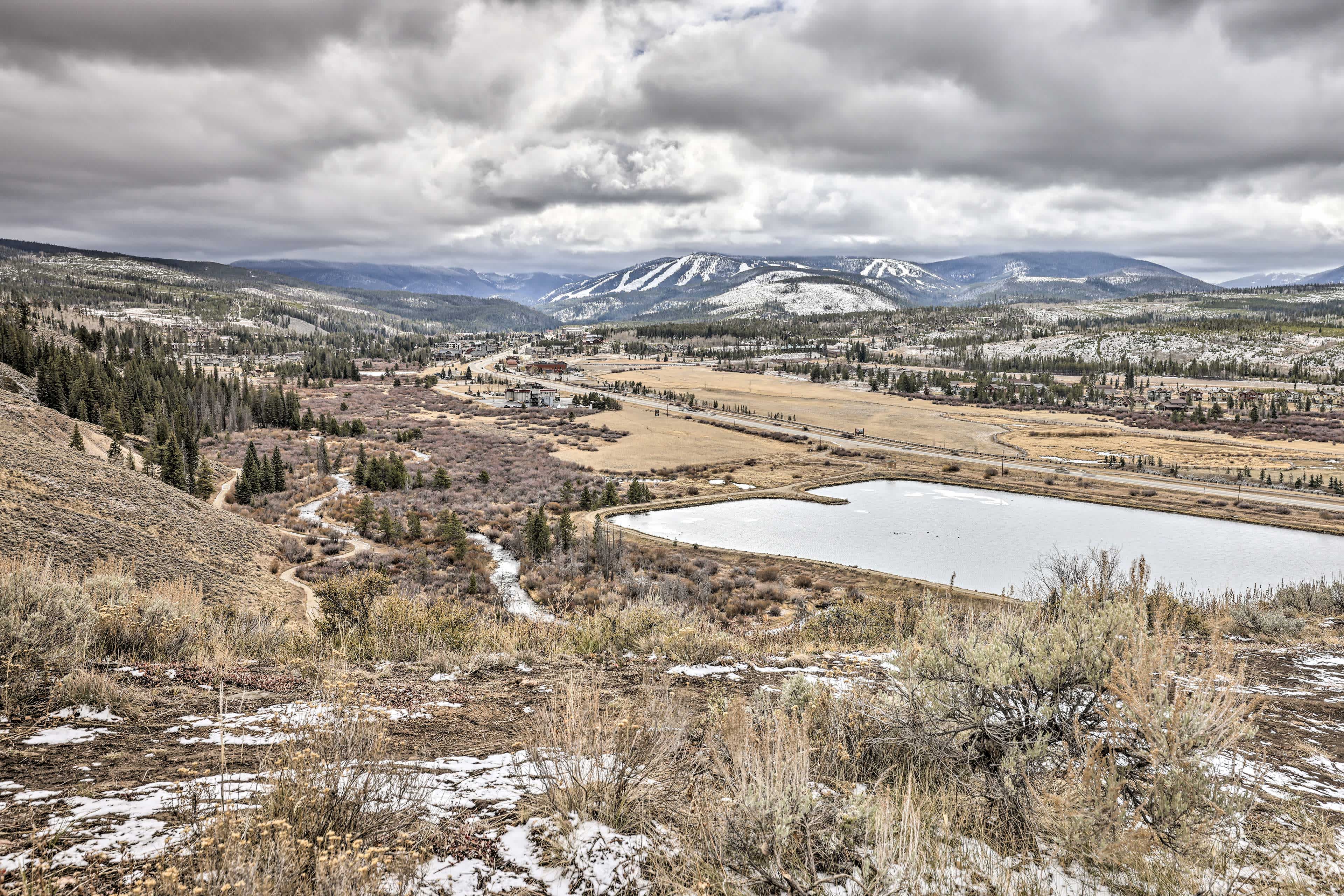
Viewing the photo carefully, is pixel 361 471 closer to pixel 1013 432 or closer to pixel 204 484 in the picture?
pixel 204 484

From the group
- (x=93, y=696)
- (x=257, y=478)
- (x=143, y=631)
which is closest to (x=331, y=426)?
(x=257, y=478)

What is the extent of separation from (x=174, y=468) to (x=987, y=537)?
40.7m

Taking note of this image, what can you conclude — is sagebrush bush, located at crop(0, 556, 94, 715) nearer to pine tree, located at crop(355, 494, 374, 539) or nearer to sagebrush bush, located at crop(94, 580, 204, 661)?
sagebrush bush, located at crop(94, 580, 204, 661)

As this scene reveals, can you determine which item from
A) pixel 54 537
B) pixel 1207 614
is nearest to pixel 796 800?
pixel 1207 614

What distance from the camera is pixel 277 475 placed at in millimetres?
36781

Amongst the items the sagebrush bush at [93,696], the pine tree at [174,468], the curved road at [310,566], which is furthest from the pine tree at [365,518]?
the sagebrush bush at [93,696]

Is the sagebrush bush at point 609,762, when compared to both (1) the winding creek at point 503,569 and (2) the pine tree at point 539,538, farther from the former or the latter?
(2) the pine tree at point 539,538

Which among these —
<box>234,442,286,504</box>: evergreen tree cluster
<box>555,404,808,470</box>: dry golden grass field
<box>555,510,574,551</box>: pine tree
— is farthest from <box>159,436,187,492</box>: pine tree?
<box>555,404,808,470</box>: dry golden grass field

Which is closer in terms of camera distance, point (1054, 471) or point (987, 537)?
point (987, 537)

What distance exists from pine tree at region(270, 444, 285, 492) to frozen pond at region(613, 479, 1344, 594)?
20.6 m

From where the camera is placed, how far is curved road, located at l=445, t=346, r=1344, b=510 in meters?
39.2

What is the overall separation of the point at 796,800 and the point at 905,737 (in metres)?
1.53

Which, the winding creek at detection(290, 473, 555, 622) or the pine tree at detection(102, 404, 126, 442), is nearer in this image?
the winding creek at detection(290, 473, 555, 622)

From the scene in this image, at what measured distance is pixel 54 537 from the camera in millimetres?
11102
